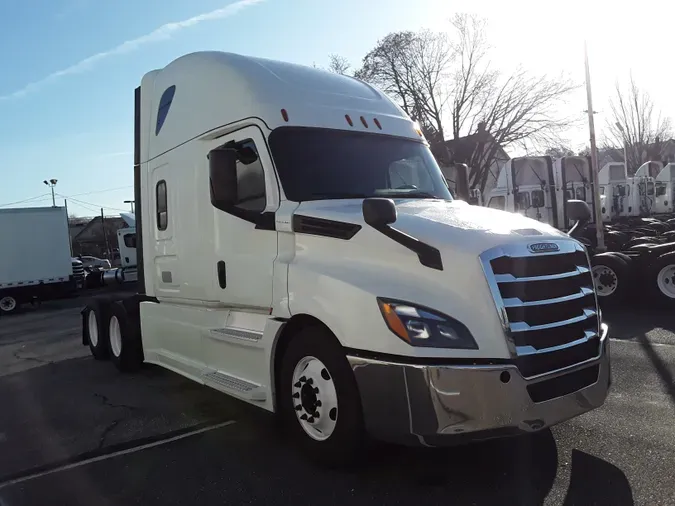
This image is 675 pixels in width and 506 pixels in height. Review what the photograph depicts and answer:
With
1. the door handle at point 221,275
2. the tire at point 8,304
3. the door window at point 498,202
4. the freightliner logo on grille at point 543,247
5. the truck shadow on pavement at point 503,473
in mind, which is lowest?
the tire at point 8,304

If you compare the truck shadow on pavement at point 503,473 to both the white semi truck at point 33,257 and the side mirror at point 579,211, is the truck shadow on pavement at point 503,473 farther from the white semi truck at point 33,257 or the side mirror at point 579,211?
the white semi truck at point 33,257

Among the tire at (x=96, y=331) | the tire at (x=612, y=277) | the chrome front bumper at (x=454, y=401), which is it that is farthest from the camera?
the tire at (x=612, y=277)

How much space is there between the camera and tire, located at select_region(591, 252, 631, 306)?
10.7 metres

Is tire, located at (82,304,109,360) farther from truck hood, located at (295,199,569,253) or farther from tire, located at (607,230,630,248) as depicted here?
tire, located at (607,230,630,248)

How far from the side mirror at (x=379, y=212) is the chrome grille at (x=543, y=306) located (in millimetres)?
657

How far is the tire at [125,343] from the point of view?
7656 millimetres

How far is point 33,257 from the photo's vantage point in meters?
21.0

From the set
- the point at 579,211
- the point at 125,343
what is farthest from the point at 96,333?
the point at 579,211

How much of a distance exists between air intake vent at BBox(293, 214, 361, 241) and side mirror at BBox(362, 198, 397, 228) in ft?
0.54

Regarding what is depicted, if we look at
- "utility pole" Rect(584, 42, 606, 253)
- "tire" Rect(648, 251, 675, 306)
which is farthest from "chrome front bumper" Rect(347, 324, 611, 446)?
"utility pole" Rect(584, 42, 606, 253)

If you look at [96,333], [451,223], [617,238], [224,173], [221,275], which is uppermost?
[224,173]

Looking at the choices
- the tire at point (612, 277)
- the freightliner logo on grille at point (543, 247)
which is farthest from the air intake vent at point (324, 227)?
→ the tire at point (612, 277)

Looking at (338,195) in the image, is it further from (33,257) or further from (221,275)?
(33,257)

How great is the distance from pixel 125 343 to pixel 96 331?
154cm
